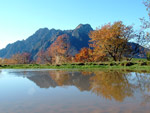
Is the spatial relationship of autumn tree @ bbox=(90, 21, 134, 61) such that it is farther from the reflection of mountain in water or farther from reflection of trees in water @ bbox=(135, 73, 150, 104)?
reflection of trees in water @ bbox=(135, 73, 150, 104)

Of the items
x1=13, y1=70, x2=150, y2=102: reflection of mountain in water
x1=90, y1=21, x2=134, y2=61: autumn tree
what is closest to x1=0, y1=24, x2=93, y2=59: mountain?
x1=90, y1=21, x2=134, y2=61: autumn tree

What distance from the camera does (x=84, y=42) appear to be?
17325 cm

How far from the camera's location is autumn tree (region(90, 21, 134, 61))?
2645cm

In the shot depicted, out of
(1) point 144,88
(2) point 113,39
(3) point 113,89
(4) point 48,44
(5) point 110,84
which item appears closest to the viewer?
(3) point 113,89

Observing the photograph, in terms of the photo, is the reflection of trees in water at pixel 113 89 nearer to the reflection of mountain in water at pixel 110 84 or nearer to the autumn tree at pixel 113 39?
the reflection of mountain in water at pixel 110 84

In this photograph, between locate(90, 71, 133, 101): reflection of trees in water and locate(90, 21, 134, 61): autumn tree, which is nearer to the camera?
locate(90, 71, 133, 101): reflection of trees in water

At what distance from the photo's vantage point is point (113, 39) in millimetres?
26438

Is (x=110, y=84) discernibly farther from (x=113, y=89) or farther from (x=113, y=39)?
(x=113, y=39)

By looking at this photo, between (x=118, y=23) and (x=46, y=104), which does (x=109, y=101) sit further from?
(x=118, y=23)

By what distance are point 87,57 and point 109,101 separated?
32400 millimetres

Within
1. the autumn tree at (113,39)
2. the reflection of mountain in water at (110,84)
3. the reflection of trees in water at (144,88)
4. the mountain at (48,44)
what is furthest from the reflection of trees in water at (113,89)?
the mountain at (48,44)

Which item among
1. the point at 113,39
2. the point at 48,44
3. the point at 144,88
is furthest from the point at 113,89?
the point at 48,44

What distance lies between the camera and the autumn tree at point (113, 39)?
26453mm

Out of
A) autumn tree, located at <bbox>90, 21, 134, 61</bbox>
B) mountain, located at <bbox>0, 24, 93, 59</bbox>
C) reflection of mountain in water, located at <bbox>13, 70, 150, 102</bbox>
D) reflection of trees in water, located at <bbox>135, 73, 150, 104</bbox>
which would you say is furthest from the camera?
mountain, located at <bbox>0, 24, 93, 59</bbox>
